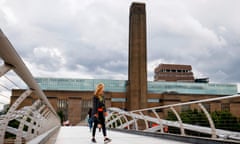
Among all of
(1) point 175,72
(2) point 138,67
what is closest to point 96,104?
(2) point 138,67

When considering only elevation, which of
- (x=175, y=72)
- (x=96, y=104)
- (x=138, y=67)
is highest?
(x=175, y=72)

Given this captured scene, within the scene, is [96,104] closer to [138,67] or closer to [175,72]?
[138,67]

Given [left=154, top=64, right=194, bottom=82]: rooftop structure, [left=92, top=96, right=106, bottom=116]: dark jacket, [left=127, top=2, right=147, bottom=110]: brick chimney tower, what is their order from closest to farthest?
[left=92, top=96, right=106, bottom=116]: dark jacket, [left=127, top=2, right=147, bottom=110]: brick chimney tower, [left=154, top=64, right=194, bottom=82]: rooftop structure

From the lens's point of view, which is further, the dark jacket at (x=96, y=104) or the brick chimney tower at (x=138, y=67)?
the brick chimney tower at (x=138, y=67)

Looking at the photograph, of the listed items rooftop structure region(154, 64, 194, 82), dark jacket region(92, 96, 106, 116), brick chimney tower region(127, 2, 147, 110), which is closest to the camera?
dark jacket region(92, 96, 106, 116)

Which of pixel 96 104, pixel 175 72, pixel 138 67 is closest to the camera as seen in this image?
pixel 96 104

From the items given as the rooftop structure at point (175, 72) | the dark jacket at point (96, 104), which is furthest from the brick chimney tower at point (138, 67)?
the rooftop structure at point (175, 72)

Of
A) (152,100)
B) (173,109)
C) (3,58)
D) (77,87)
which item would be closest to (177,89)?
(152,100)

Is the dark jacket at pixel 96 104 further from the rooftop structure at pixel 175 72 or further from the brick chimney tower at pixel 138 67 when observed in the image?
the rooftop structure at pixel 175 72

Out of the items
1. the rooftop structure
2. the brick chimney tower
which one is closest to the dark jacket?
the brick chimney tower

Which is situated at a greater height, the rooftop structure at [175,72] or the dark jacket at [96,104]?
the rooftop structure at [175,72]

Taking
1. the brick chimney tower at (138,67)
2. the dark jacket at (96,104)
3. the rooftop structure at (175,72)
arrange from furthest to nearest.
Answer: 1. the rooftop structure at (175,72)
2. the brick chimney tower at (138,67)
3. the dark jacket at (96,104)

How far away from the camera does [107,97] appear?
233ft

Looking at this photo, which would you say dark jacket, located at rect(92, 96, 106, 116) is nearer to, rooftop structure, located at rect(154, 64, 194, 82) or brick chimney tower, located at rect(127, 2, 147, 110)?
brick chimney tower, located at rect(127, 2, 147, 110)
